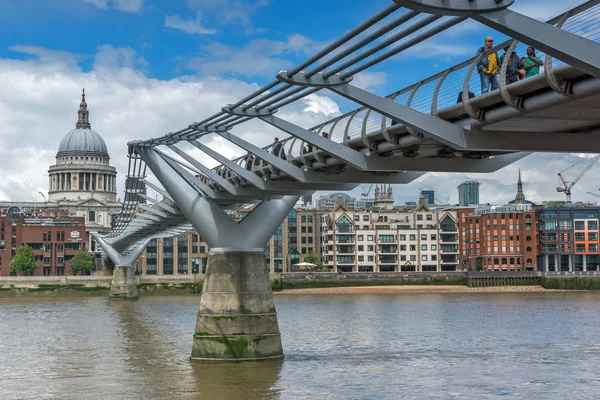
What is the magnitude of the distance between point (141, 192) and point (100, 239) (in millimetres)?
53922

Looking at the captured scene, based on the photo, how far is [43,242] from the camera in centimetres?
13538

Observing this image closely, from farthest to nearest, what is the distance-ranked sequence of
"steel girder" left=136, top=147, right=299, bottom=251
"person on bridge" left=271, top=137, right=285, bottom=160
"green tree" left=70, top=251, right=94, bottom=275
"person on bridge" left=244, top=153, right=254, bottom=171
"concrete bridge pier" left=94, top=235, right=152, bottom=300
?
"green tree" left=70, top=251, right=94, bottom=275, "concrete bridge pier" left=94, top=235, right=152, bottom=300, "steel girder" left=136, top=147, right=299, bottom=251, "person on bridge" left=244, top=153, right=254, bottom=171, "person on bridge" left=271, top=137, right=285, bottom=160

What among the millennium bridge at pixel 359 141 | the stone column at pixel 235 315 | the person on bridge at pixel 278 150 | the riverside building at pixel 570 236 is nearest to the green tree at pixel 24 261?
the riverside building at pixel 570 236

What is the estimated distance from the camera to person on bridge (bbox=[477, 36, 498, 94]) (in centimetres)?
1667

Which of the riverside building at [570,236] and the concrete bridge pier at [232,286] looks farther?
the riverside building at [570,236]

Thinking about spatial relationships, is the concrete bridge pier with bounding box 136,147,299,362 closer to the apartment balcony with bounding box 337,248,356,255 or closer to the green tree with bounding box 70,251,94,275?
the apartment balcony with bounding box 337,248,356,255

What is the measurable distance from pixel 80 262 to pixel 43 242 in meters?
7.04

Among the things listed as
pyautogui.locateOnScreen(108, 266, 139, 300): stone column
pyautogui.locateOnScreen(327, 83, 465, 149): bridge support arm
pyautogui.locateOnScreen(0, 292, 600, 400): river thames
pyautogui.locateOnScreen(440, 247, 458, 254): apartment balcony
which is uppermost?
pyautogui.locateOnScreen(327, 83, 465, 149): bridge support arm

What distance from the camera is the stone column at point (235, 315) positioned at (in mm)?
32281

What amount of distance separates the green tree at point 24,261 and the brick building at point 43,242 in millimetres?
2656

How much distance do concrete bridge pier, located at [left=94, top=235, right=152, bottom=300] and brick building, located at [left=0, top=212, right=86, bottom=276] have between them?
3703cm

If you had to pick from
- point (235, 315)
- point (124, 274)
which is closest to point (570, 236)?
point (124, 274)

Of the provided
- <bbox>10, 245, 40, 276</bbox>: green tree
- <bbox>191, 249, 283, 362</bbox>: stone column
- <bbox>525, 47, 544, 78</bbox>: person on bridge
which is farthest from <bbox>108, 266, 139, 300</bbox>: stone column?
<bbox>525, 47, 544, 78</bbox>: person on bridge

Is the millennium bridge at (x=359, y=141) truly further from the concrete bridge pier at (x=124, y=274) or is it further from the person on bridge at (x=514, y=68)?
the concrete bridge pier at (x=124, y=274)
